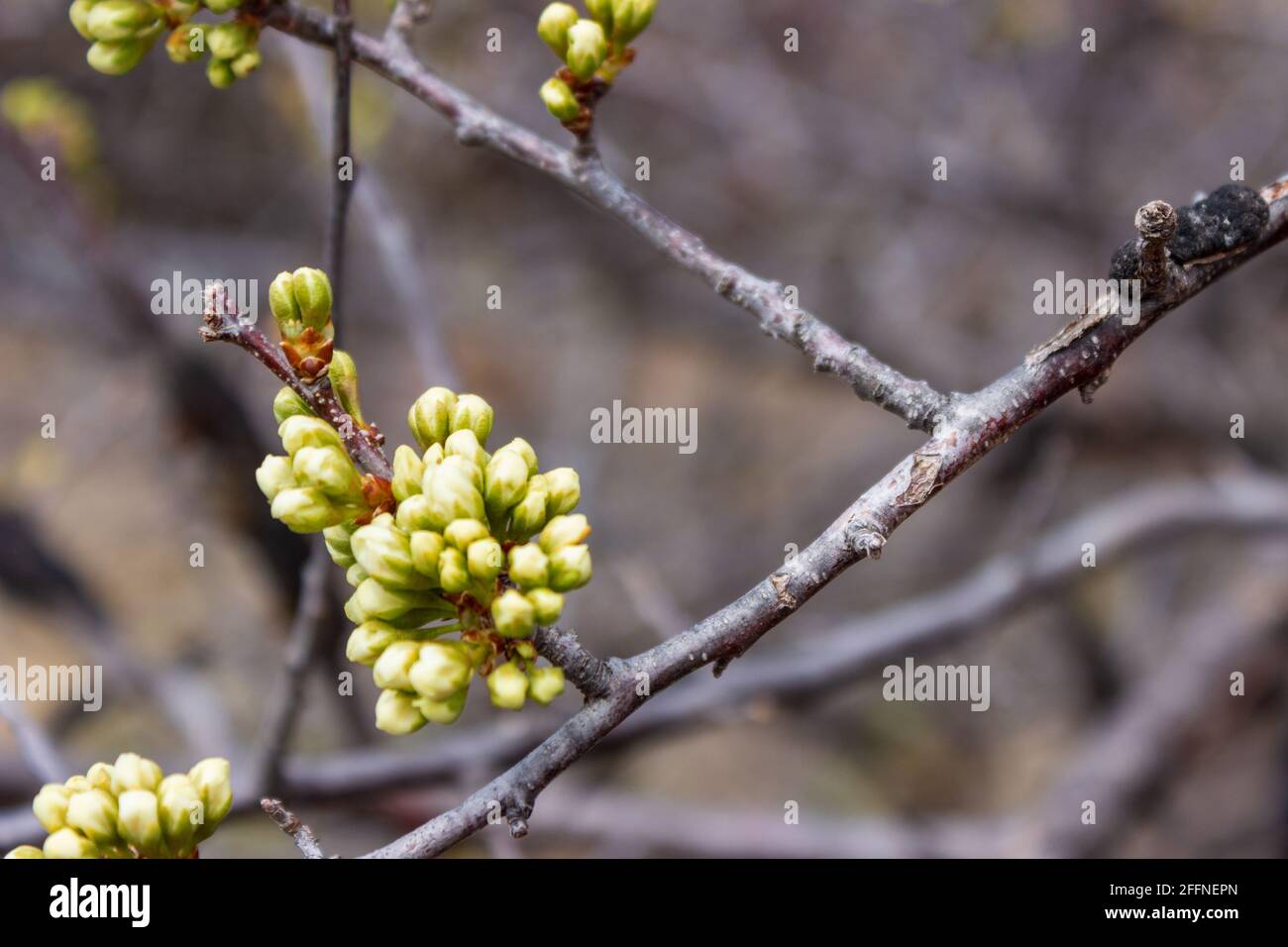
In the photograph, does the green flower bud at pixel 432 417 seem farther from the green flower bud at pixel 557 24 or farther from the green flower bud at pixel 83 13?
the green flower bud at pixel 83 13

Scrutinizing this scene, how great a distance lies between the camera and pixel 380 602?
1.10m

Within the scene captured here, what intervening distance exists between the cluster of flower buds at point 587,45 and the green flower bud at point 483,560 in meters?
0.79

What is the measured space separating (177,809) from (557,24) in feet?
3.94

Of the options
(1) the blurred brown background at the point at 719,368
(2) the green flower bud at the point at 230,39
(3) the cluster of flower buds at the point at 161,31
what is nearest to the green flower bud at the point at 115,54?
(3) the cluster of flower buds at the point at 161,31

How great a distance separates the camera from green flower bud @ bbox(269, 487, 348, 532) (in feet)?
3.59

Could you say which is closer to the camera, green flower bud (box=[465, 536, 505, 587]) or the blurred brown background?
green flower bud (box=[465, 536, 505, 587])

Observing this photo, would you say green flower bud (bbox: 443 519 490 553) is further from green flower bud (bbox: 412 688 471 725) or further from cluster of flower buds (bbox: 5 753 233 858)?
cluster of flower buds (bbox: 5 753 233 858)

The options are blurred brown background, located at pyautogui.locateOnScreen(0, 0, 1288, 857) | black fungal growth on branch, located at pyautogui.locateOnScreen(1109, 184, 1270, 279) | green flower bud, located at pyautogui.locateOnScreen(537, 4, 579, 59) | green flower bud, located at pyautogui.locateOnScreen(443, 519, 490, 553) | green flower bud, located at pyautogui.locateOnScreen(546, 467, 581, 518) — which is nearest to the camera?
green flower bud, located at pyautogui.locateOnScreen(443, 519, 490, 553)

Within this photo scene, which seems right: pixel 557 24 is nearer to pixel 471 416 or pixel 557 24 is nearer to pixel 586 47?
pixel 586 47

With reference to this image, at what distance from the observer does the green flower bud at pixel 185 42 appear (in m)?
1.54

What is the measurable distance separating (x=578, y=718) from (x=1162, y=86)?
287 inches

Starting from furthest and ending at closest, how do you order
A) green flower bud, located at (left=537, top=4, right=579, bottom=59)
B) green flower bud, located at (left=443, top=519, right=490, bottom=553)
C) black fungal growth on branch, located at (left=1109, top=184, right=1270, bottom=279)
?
green flower bud, located at (left=537, top=4, right=579, bottom=59) < black fungal growth on branch, located at (left=1109, top=184, right=1270, bottom=279) < green flower bud, located at (left=443, top=519, right=490, bottom=553)

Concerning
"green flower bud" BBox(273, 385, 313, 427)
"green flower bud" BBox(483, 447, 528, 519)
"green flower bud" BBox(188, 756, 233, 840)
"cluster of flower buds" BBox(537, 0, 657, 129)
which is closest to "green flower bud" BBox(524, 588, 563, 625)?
"green flower bud" BBox(483, 447, 528, 519)

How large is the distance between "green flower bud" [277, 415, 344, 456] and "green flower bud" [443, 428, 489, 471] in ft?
0.41
